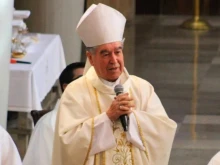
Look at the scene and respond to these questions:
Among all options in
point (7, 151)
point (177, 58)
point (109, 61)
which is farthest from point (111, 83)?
point (177, 58)

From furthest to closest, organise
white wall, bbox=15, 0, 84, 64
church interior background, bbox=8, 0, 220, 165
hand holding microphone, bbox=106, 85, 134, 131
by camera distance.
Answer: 1. white wall, bbox=15, 0, 84, 64
2. church interior background, bbox=8, 0, 220, 165
3. hand holding microphone, bbox=106, 85, 134, 131

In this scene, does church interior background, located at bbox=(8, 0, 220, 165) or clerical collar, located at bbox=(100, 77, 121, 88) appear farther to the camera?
church interior background, located at bbox=(8, 0, 220, 165)

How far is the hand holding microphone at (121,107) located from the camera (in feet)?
12.1

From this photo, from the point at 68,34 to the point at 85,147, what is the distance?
17.9 ft

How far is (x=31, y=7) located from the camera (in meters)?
9.15

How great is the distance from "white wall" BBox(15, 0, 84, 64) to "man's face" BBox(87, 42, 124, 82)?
207 inches

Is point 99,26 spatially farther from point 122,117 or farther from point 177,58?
point 177,58

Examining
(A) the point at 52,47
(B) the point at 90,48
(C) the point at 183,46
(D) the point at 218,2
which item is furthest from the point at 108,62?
(D) the point at 218,2

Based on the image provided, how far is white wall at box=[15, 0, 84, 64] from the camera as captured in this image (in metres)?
9.12

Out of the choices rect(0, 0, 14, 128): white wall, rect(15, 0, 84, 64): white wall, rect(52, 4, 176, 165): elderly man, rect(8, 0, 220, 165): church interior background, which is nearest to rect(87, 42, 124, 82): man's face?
rect(52, 4, 176, 165): elderly man

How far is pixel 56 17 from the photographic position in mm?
9164

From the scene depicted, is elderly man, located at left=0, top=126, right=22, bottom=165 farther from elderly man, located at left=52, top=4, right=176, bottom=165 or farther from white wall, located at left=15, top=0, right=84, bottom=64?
white wall, located at left=15, top=0, right=84, bottom=64

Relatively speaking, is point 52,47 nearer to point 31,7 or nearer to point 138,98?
point 31,7

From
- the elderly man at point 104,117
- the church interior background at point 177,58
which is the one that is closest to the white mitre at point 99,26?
the elderly man at point 104,117
